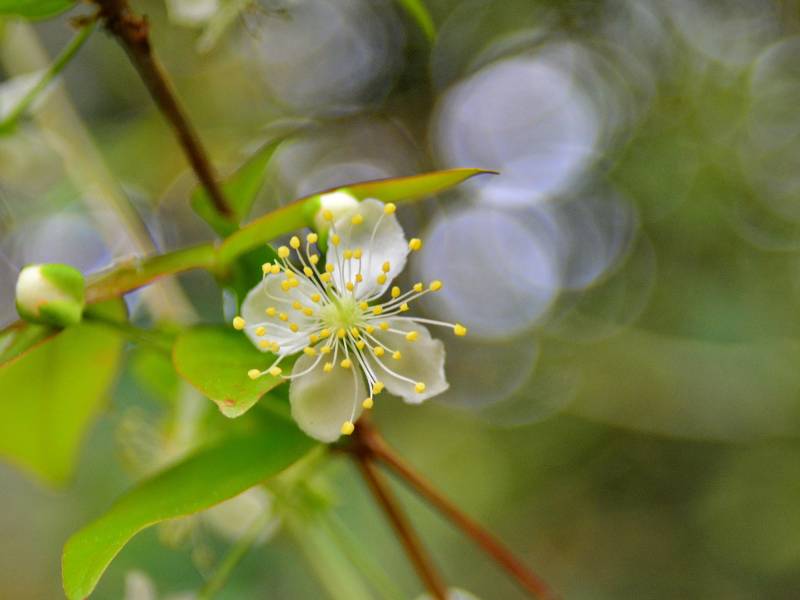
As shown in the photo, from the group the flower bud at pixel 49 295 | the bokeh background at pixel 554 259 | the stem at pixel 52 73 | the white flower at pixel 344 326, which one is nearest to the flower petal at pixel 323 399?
the white flower at pixel 344 326

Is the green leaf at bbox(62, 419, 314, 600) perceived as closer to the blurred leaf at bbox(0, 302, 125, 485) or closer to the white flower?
the white flower

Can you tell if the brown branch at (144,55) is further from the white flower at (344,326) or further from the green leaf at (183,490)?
the green leaf at (183,490)

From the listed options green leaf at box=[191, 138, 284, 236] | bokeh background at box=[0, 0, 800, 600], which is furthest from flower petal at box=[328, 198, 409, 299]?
bokeh background at box=[0, 0, 800, 600]

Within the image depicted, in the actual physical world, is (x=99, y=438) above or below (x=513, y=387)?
above

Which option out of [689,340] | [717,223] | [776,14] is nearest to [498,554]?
[689,340]

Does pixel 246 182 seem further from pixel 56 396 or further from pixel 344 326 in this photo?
pixel 56 396

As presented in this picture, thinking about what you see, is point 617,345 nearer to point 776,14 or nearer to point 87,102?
point 776,14
